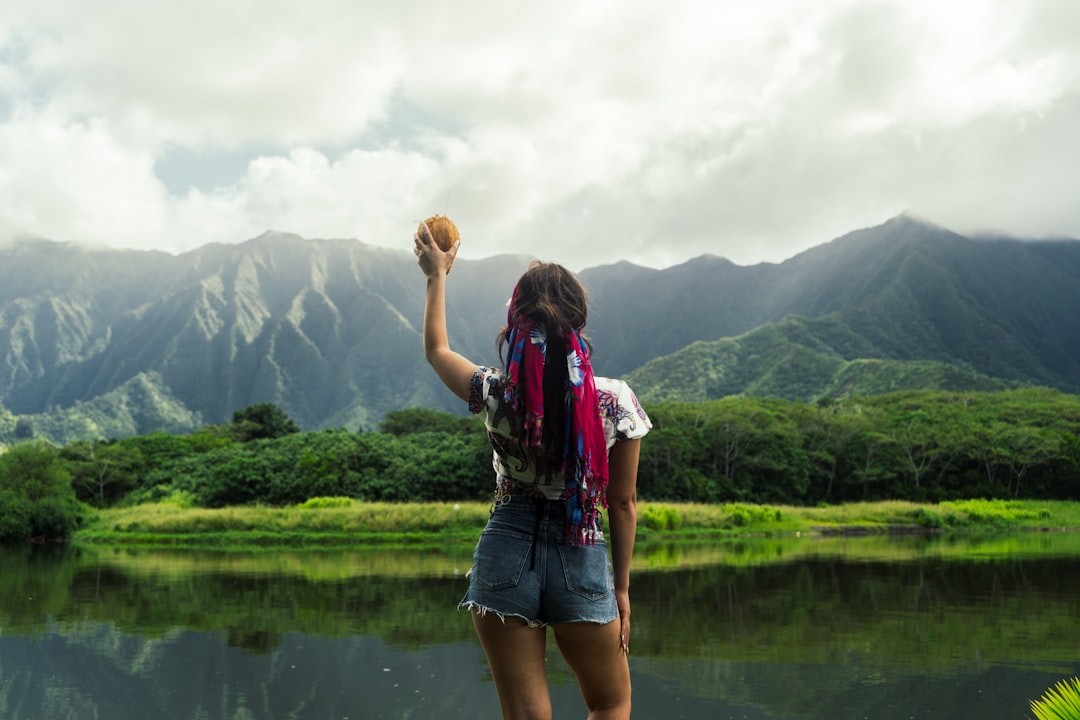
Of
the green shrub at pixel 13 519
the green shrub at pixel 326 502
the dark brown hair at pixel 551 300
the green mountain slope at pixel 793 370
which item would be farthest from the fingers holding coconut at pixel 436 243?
the green mountain slope at pixel 793 370

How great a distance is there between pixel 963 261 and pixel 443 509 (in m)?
159

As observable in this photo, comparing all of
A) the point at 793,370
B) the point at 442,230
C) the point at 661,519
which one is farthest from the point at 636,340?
the point at 442,230

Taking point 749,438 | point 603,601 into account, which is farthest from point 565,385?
point 749,438

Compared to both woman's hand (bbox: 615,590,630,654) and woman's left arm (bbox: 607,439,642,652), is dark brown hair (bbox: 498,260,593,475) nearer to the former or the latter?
woman's left arm (bbox: 607,439,642,652)

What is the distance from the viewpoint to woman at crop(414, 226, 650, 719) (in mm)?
2684

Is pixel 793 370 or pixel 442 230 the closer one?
pixel 442 230

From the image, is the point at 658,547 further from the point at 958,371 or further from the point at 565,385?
the point at 958,371

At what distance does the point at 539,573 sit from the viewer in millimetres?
2697

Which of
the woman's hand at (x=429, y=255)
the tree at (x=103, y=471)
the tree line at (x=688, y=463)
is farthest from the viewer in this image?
the tree at (x=103, y=471)

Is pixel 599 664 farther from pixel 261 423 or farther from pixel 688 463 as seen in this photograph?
pixel 261 423

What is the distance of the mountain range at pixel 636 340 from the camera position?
132 meters

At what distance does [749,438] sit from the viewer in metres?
A: 49.7

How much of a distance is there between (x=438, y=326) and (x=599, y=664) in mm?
1184

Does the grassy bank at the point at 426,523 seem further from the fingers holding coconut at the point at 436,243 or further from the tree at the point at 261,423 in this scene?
the fingers holding coconut at the point at 436,243
